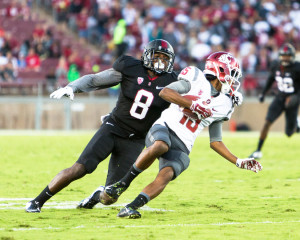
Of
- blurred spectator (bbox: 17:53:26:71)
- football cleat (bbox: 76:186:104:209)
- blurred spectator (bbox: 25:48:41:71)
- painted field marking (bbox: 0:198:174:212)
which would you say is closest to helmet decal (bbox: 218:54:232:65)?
painted field marking (bbox: 0:198:174:212)

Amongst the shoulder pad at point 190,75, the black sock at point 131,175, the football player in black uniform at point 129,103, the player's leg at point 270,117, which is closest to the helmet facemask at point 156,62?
the football player in black uniform at point 129,103

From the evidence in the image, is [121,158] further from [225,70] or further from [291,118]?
[291,118]

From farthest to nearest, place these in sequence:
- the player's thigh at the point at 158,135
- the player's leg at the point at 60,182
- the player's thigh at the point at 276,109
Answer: the player's thigh at the point at 276,109, the player's leg at the point at 60,182, the player's thigh at the point at 158,135

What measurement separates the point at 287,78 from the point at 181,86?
22.4ft

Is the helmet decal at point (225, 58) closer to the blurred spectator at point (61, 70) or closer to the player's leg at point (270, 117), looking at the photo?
the player's leg at point (270, 117)

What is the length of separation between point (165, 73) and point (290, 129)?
21.5 ft

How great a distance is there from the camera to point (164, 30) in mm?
19703

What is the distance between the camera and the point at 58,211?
20.0ft

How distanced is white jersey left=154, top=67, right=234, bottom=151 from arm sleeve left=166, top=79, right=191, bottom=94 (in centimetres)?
4

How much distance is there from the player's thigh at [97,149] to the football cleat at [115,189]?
0.79 ft

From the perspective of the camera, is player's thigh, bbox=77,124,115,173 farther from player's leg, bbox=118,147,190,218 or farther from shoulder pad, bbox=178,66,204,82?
shoulder pad, bbox=178,66,204,82

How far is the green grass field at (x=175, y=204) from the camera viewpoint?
505 cm

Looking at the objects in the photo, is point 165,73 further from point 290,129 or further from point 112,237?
point 290,129

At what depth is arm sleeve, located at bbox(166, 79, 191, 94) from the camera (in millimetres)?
5671
